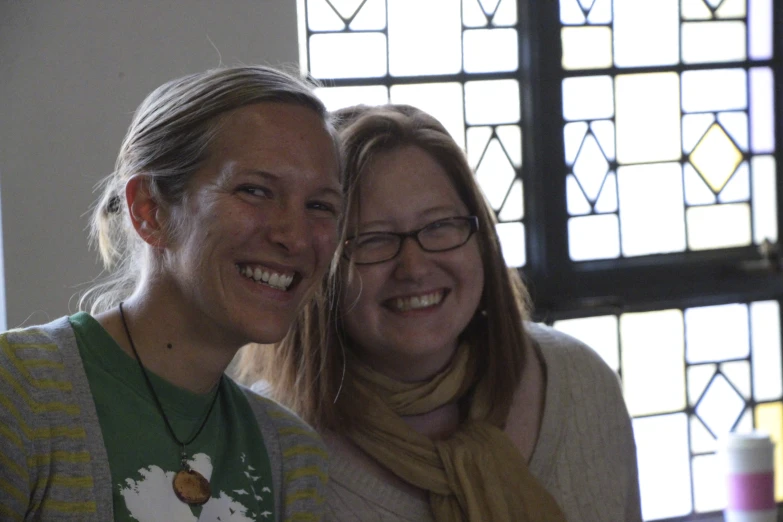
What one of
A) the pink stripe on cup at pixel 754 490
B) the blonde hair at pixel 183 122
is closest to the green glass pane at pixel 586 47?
the pink stripe on cup at pixel 754 490

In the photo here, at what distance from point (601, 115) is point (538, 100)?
248mm

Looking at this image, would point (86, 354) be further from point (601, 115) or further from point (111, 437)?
point (601, 115)

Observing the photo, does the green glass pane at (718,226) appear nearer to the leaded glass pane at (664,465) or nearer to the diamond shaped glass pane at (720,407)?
the diamond shaped glass pane at (720,407)

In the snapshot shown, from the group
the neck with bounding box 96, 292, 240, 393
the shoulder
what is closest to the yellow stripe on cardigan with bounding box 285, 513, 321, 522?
the shoulder

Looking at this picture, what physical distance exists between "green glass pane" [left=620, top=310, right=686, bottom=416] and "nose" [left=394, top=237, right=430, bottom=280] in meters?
1.51

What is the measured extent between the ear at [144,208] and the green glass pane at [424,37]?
5.22ft

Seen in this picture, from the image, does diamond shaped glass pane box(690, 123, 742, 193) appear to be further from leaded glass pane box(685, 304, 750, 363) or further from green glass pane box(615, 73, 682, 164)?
leaded glass pane box(685, 304, 750, 363)

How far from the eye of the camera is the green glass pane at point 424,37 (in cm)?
291

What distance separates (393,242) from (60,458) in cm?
77

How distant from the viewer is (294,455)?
162 cm

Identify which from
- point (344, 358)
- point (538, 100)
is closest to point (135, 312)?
point (344, 358)

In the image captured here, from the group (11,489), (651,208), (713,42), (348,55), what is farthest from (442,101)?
(11,489)

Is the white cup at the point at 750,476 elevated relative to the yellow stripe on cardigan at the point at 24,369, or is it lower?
lower

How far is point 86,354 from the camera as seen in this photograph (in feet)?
4.53
